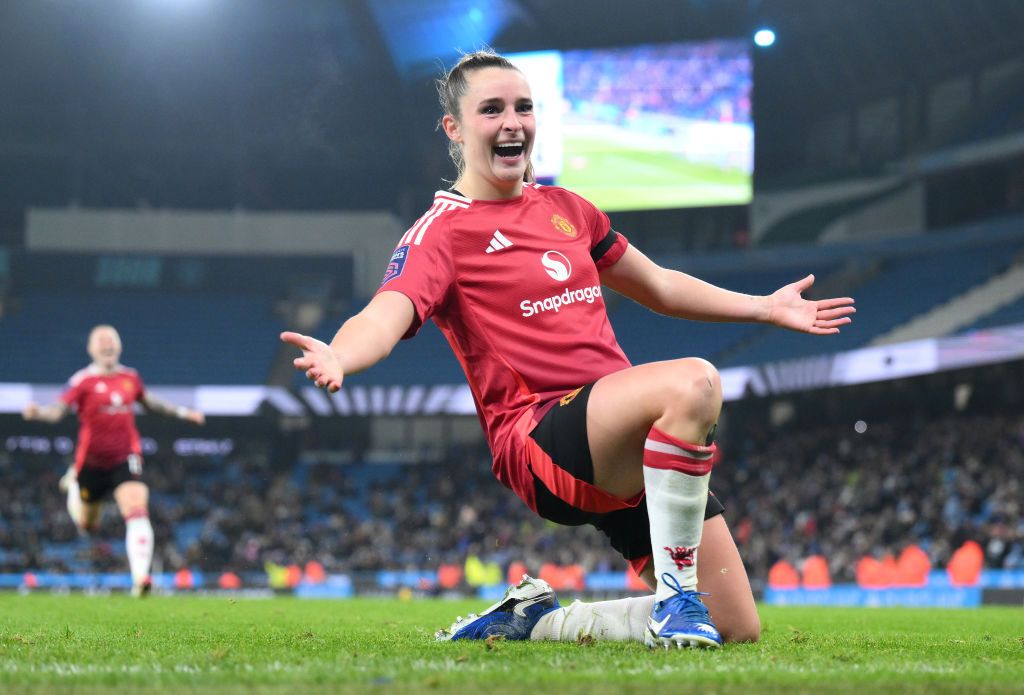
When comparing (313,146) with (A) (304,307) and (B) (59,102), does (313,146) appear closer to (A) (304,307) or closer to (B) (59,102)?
(A) (304,307)

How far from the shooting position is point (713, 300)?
4902 mm

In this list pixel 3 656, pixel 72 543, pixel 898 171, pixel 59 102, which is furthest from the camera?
pixel 59 102

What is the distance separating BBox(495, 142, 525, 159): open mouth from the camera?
181 inches

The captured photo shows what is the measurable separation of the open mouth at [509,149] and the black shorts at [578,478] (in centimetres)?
102

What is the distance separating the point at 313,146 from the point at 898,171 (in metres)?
18.0

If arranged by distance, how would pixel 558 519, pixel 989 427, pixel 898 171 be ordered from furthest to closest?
pixel 898 171
pixel 989 427
pixel 558 519

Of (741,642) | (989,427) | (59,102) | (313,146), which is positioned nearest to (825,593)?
(989,427)

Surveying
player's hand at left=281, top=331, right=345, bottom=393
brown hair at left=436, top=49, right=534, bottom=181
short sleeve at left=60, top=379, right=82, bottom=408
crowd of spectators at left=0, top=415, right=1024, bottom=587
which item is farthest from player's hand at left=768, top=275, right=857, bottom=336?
crowd of spectators at left=0, top=415, right=1024, bottom=587

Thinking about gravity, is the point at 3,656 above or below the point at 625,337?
below

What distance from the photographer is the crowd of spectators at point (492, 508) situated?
2275 cm

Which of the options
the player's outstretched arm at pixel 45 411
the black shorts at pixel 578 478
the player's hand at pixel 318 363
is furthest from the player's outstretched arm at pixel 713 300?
the player's outstretched arm at pixel 45 411

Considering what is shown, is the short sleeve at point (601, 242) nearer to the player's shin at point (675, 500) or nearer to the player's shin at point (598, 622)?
the player's shin at point (675, 500)

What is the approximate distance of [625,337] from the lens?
35.3 metres

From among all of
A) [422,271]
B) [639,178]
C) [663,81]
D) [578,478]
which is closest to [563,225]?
[422,271]
